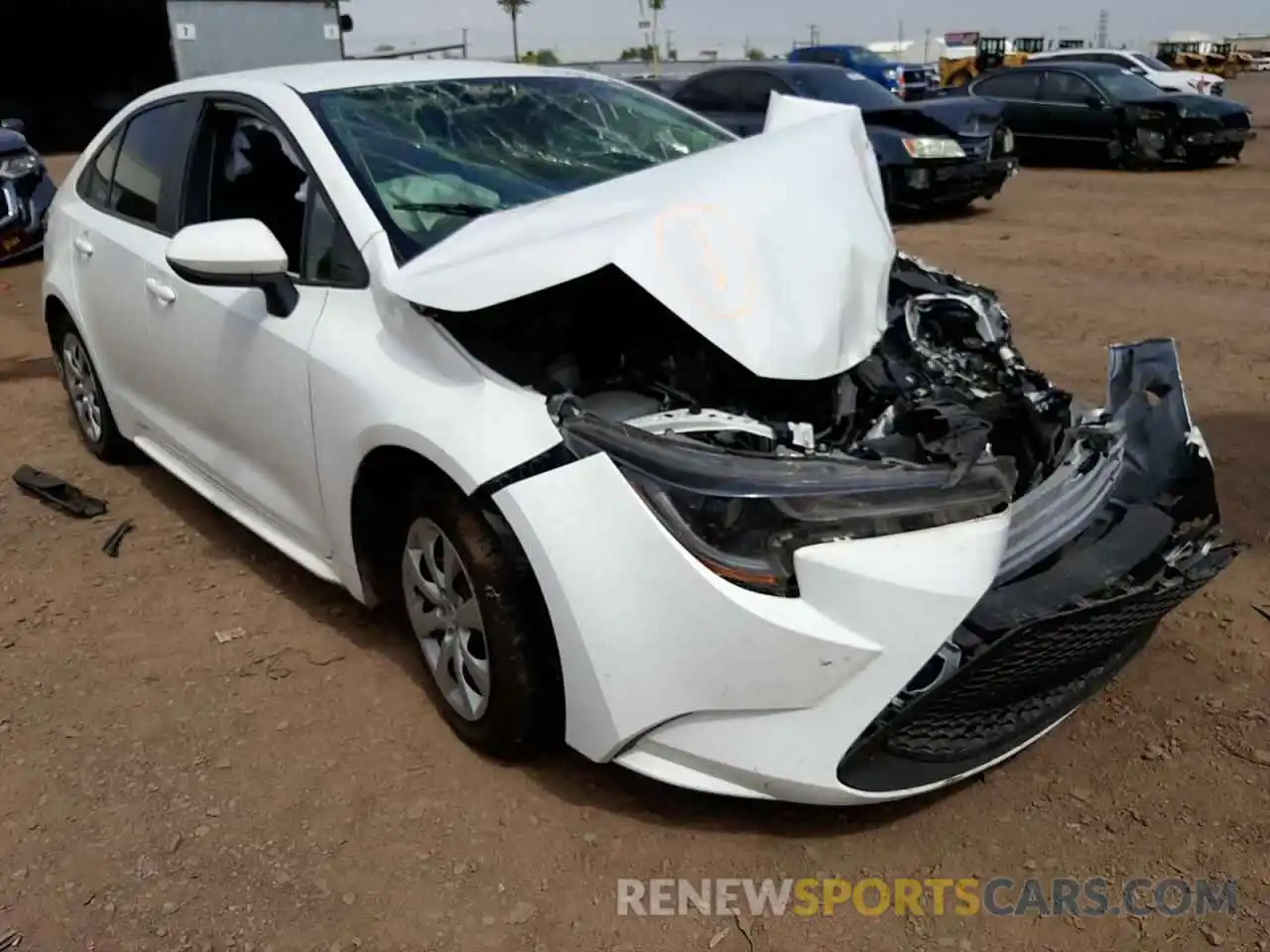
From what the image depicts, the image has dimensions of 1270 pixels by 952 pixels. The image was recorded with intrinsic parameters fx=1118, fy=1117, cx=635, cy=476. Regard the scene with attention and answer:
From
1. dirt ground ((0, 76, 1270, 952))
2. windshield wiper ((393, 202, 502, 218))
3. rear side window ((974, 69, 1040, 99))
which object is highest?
rear side window ((974, 69, 1040, 99))

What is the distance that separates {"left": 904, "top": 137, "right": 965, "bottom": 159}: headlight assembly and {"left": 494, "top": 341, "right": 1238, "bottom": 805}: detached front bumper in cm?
815

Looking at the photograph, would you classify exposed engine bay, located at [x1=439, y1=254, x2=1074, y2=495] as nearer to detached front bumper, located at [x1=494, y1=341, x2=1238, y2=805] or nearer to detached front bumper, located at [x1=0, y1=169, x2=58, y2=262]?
detached front bumper, located at [x1=494, y1=341, x2=1238, y2=805]

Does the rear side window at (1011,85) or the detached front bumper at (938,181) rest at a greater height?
the rear side window at (1011,85)

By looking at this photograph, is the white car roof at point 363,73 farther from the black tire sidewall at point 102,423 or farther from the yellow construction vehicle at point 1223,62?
the yellow construction vehicle at point 1223,62

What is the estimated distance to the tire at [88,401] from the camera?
15.0 ft

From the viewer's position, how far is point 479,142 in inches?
130

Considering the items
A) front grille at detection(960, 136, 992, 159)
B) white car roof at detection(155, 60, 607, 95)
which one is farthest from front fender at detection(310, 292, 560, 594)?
front grille at detection(960, 136, 992, 159)

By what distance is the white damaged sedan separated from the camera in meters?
2.19

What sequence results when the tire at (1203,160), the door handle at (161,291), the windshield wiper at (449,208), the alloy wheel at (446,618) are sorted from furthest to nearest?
the tire at (1203,160) → the door handle at (161,291) → the windshield wiper at (449,208) → the alloy wheel at (446,618)

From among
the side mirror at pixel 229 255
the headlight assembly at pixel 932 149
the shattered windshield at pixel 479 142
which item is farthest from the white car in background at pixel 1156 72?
the side mirror at pixel 229 255

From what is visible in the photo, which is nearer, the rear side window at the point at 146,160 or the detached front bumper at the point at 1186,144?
the rear side window at the point at 146,160

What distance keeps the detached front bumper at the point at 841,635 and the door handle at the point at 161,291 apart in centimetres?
176

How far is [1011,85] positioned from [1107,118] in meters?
1.50

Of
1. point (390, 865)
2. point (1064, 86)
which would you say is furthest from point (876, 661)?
point (1064, 86)
